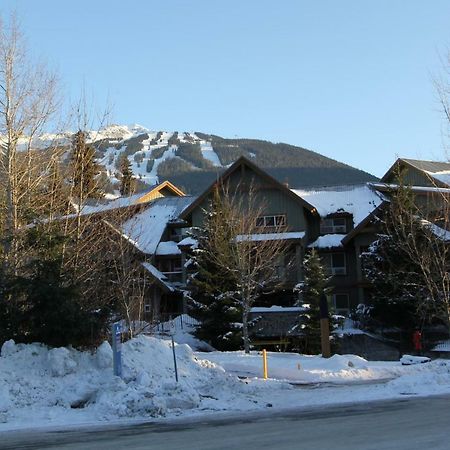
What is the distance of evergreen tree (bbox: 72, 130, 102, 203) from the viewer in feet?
69.8

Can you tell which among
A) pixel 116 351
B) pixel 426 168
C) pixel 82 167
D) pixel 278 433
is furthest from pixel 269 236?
pixel 278 433

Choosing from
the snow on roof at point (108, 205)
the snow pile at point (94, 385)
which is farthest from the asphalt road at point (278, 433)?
the snow on roof at point (108, 205)

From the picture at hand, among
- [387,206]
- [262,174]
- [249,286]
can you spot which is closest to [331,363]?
[249,286]

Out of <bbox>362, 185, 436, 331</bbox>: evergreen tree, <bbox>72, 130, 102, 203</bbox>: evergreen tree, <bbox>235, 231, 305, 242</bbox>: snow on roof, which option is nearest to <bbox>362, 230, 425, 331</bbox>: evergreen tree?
<bbox>362, 185, 436, 331</bbox>: evergreen tree

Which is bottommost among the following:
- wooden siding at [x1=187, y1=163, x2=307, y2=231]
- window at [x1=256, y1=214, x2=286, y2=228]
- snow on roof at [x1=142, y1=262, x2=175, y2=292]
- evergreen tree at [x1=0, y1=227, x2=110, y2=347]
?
evergreen tree at [x1=0, y1=227, x2=110, y2=347]

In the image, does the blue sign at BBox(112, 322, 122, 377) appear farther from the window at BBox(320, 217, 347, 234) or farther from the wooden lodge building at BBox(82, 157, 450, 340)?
the window at BBox(320, 217, 347, 234)

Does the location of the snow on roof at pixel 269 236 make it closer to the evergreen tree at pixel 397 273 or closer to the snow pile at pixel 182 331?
the evergreen tree at pixel 397 273

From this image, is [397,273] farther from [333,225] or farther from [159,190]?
[159,190]

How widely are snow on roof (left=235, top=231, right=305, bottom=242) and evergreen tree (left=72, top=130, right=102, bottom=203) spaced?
1010 centimetres

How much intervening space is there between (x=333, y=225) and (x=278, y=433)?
1311 inches

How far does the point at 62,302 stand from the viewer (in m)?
16.0

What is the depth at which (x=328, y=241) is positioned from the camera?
1623 inches

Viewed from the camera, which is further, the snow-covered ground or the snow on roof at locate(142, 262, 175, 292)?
the snow on roof at locate(142, 262, 175, 292)

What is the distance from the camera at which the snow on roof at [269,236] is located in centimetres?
3125
